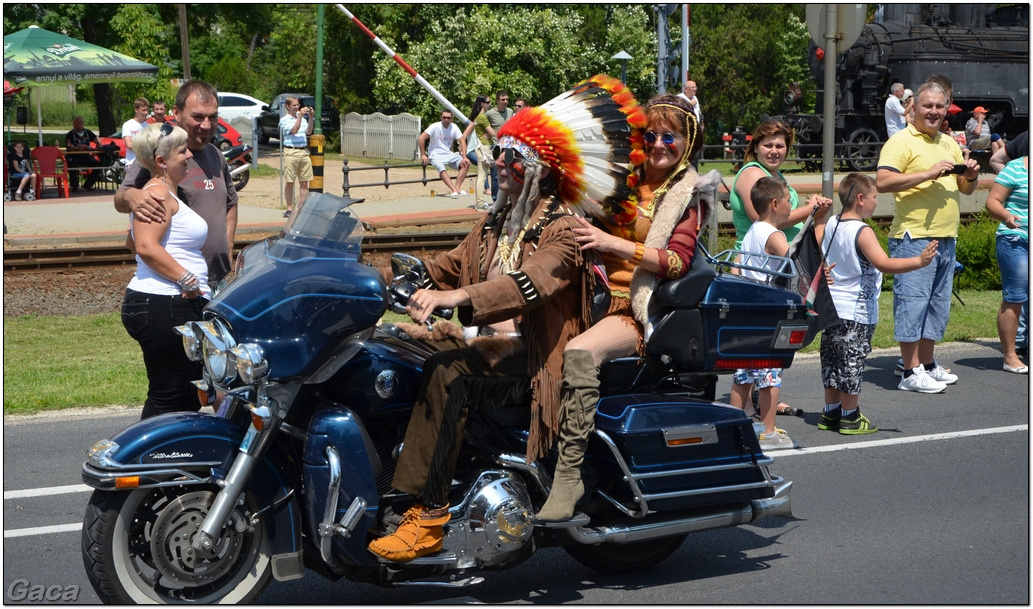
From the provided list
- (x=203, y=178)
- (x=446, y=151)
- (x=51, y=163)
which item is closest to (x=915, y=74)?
(x=446, y=151)

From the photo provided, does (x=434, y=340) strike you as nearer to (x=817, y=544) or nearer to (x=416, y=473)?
(x=416, y=473)

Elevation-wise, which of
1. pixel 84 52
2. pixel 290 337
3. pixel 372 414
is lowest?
pixel 372 414

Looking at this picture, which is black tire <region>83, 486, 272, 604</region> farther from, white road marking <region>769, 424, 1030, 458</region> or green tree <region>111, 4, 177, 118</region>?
green tree <region>111, 4, 177, 118</region>

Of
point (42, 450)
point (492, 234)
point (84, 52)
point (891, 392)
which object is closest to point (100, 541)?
point (492, 234)

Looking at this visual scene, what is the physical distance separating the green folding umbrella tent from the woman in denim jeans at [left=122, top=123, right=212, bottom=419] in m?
18.1

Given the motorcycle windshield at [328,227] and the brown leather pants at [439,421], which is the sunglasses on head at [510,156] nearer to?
the motorcycle windshield at [328,227]

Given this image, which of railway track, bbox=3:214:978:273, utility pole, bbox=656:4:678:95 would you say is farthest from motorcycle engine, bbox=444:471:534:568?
utility pole, bbox=656:4:678:95

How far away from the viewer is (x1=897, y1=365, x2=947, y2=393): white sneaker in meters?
8.54

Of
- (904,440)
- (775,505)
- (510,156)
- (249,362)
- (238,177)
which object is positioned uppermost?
(510,156)

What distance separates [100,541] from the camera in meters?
3.88

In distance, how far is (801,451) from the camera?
7023 millimetres

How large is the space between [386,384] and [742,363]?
158cm

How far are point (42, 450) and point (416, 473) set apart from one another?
366cm

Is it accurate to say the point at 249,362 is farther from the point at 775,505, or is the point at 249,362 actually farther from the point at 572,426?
Answer: the point at 775,505
